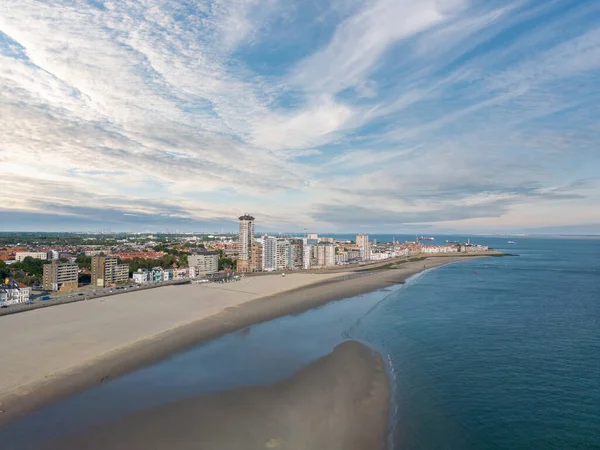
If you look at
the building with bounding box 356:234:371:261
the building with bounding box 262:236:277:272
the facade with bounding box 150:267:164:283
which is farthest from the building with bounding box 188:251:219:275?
the building with bounding box 356:234:371:261

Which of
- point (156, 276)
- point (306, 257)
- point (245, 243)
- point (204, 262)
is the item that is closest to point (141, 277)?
point (156, 276)

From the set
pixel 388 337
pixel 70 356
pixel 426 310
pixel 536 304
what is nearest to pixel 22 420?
pixel 70 356

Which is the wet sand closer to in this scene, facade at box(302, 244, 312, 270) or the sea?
the sea

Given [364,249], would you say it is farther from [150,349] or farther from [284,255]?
[150,349]

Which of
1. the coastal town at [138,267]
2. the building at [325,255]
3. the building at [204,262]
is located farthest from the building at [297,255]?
the building at [204,262]

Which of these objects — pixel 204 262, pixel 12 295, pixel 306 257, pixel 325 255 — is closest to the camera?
pixel 12 295
